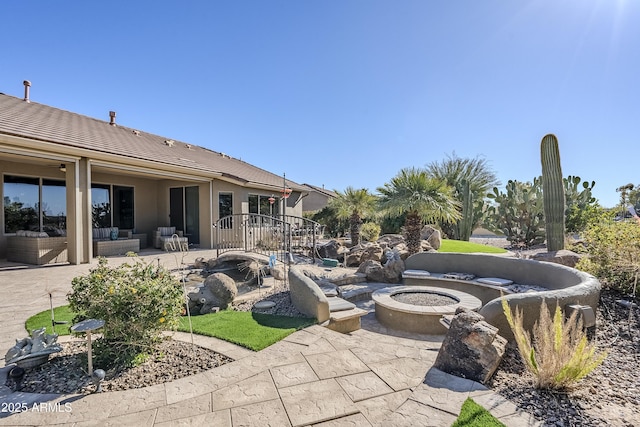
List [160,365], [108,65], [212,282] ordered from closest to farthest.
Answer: [160,365]
[212,282]
[108,65]

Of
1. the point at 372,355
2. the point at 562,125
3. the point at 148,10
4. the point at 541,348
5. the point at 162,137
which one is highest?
the point at 148,10

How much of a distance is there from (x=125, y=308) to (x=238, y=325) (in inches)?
73.6

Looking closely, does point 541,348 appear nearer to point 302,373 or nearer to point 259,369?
point 302,373

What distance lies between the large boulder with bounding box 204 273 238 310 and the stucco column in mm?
5980

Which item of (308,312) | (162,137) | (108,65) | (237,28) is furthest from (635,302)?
(162,137)

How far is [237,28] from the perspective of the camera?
32.2 feet

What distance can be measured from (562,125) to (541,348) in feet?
32.6

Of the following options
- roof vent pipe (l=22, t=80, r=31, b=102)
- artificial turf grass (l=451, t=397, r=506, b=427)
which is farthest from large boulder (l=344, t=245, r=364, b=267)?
roof vent pipe (l=22, t=80, r=31, b=102)

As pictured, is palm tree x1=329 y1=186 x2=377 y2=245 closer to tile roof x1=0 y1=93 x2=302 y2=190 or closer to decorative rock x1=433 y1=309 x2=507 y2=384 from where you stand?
tile roof x1=0 y1=93 x2=302 y2=190

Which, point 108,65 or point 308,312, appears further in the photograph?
point 108,65

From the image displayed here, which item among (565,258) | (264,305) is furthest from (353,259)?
(565,258)

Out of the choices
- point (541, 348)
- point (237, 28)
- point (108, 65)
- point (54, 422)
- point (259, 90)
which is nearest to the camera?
point (54, 422)

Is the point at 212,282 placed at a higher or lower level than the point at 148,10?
lower

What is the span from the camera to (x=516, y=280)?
23.1 feet
